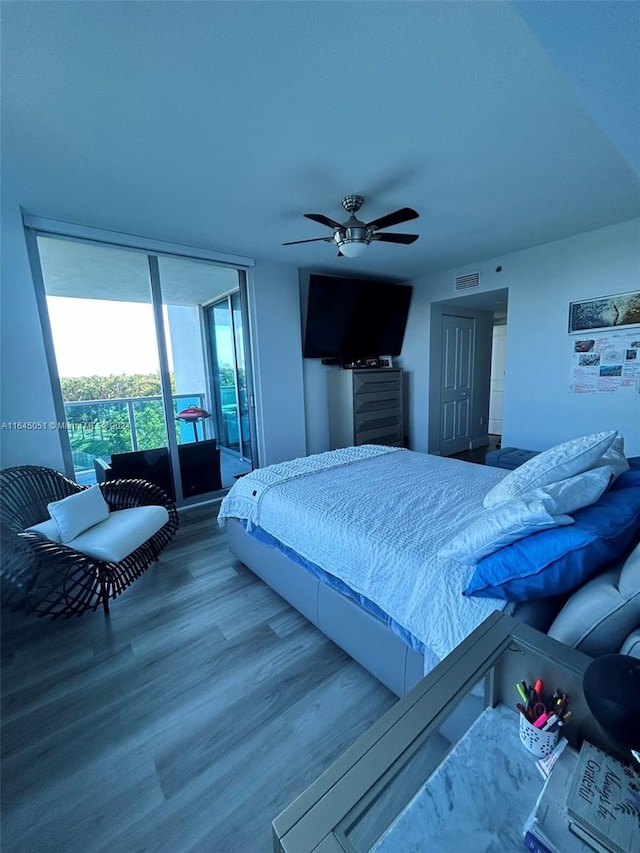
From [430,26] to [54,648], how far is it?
3264mm

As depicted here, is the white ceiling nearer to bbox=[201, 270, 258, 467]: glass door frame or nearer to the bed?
bbox=[201, 270, 258, 467]: glass door frame

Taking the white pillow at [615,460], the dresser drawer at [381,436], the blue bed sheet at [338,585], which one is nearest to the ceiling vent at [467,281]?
the dresser drawer at [381,436]

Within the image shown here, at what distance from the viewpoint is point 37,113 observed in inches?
61.7

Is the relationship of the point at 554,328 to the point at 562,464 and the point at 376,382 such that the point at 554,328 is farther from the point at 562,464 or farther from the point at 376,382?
the point at 562,464

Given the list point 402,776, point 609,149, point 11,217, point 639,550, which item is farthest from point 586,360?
point 11,217

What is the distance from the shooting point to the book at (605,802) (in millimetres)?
573

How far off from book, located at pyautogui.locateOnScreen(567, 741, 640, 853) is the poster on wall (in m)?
3.47

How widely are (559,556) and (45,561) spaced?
2.34 m

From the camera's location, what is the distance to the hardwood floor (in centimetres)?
112

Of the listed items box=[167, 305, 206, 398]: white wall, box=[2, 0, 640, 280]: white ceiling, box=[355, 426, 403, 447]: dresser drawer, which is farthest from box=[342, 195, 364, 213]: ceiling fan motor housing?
box=[355, 426, 403, 447]: dresser drawer

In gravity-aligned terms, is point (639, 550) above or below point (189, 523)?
above

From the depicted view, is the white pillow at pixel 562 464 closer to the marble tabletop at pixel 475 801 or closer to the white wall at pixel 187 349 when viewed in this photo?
the marble tabletop at pixel 475 801

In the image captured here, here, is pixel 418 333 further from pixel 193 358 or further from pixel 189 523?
pixel 189 523

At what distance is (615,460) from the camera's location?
1.52 meters
